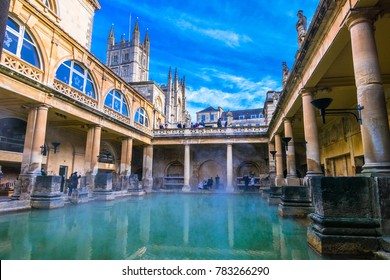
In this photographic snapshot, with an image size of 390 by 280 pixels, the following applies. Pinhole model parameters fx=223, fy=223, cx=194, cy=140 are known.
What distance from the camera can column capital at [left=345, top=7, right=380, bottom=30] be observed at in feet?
14.9

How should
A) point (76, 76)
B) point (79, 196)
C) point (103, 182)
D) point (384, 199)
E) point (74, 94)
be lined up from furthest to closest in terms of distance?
point (103, 182) < point (76, 76) < point (74, 94) < point (79, 196) < point (384, 199)

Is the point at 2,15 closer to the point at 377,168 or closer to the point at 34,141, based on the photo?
the point at 377,168

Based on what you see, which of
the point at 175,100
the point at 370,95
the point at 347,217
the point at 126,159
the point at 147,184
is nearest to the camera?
the point at 347,217

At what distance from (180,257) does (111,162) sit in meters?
22.0

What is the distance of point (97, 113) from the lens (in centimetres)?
1458

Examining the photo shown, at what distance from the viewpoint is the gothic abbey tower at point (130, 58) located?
5750cm

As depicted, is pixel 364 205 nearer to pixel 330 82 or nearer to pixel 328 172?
pixel 330 82

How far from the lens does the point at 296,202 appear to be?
7.34m

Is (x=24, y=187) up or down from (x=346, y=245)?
up

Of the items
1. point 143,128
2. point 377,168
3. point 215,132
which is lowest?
point 377,168

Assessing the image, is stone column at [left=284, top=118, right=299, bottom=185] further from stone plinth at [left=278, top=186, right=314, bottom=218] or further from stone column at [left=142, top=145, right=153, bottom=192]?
stone column at [left=142, top=145, right=153, bottom=192]

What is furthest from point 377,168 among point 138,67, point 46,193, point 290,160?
point 138,67

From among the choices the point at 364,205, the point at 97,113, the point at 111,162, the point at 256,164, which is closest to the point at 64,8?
the point at 97,113

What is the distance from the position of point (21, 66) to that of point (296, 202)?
1241 centimetres
